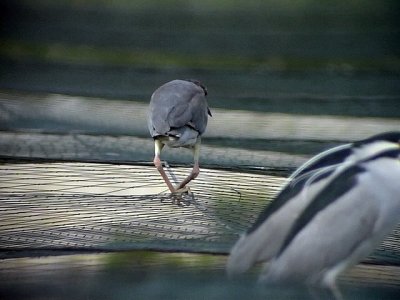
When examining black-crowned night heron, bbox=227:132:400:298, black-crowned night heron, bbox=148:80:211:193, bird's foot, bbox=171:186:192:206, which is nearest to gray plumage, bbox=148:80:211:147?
black-crowned night heron, bbox=148:80:211:193

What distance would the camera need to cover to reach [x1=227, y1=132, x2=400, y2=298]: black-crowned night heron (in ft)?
5.72

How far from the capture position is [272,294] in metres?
1.84

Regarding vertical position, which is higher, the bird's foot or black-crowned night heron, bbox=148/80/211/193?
black-crowned night heron, bbox=148/80/211/193

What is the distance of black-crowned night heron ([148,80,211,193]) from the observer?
251cm

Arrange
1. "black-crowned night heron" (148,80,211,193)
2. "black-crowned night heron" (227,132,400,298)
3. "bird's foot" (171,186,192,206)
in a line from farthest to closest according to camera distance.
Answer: "black-crowned night heron" (148,80,211,193) < "bird's foot" (171,186,192,206) < "black-crowned night heron" (227,132,400,298)

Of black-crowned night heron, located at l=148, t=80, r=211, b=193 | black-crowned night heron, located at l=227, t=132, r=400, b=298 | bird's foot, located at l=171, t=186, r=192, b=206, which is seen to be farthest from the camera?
black-crowned night heron, located at l=148, t=80, r=211, b=193

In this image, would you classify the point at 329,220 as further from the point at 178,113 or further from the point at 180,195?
the point at 178,113

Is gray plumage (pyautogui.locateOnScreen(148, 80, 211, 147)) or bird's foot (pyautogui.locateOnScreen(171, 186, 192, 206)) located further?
gray plumage (pyautogui.locateOnScreen(148, 80, 211, 147))

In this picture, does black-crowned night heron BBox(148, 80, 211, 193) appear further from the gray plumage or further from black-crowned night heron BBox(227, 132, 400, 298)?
black-crowned night heron BBox(227, 132, 400, 298)

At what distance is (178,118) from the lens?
2.57 m

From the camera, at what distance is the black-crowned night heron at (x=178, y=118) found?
251 cm

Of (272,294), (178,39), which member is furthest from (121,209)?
(178,39)

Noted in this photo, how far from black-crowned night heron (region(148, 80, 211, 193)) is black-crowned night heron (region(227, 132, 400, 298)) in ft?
2.24

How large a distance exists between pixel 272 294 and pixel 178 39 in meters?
1.32
